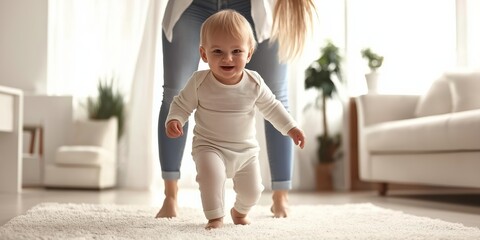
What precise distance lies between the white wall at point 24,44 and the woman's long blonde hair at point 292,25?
3403 mm

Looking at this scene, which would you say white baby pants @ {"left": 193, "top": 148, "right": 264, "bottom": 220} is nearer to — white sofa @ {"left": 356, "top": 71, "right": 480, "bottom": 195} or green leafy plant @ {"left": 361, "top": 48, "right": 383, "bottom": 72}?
white sofa @ {"left": 356, "top": 71, "right": 480, "bottom": 195}

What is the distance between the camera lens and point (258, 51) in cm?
208

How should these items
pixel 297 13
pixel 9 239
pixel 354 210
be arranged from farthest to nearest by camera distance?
pixel 354 210 < pixel 297 13 < pixel 9 239

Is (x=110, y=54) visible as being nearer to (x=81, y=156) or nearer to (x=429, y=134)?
(x=81, y=156)

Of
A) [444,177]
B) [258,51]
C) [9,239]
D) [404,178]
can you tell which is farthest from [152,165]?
[9,239]

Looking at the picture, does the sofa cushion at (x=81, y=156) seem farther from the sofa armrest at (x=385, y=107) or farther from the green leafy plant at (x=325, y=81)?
the sofa armrest at (x=385, y=107)

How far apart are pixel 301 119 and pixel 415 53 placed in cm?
105

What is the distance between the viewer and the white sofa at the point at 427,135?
2.75 metres

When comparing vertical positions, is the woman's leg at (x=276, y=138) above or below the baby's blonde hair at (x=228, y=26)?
below

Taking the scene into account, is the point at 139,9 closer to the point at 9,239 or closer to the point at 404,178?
the point at 404,178

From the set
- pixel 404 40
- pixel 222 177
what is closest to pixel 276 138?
pixel 222 177

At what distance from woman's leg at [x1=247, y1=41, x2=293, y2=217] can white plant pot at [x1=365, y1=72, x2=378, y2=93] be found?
2526 millimetres

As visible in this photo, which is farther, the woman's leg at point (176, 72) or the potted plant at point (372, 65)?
the potted plant at point (372, 65)

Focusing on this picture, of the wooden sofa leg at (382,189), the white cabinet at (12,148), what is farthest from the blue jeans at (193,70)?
the white cabinet at (12,148)
